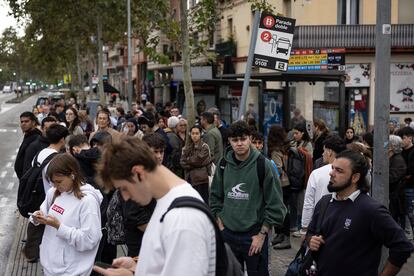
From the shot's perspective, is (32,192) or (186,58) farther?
(186,58)

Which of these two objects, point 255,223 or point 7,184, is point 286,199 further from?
point 7,184

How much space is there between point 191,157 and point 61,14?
2783 cm

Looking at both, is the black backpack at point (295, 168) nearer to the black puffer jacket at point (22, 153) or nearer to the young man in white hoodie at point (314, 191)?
the young man in white hoodie at point (314, 191)

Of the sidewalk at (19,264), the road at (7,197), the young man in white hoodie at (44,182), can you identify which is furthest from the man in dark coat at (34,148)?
the young man in white hoodie at (44,182)

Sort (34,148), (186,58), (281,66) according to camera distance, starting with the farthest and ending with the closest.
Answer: (186,58) → (281,66) → (34,148)

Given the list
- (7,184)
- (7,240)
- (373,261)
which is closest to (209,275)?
(373,261)

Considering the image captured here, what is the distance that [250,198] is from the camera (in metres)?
5.94

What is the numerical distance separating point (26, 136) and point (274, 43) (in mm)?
3995

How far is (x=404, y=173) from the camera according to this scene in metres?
9.38

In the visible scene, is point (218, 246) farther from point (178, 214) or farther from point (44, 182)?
point (44, 182)

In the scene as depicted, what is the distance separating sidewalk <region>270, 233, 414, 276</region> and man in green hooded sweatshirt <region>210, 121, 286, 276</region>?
96.1 inches

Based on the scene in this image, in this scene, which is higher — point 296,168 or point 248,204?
point 248,204

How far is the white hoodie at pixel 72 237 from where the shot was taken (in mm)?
4977

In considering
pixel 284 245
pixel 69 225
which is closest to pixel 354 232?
pixel 69 225
